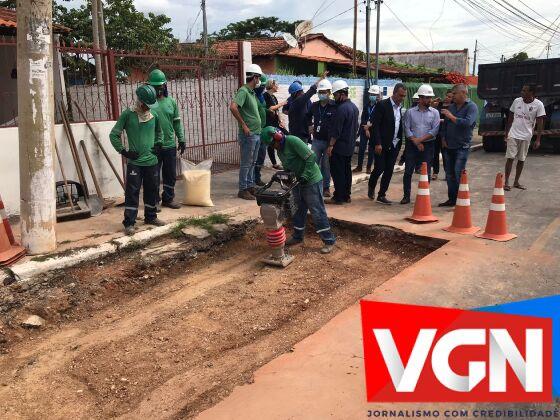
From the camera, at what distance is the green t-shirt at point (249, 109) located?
275 inches

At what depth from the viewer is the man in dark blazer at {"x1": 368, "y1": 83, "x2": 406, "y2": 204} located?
7.20m

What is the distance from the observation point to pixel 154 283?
16.8 ft

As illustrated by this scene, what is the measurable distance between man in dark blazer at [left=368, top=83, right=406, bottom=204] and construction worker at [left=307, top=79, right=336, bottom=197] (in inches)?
30.7

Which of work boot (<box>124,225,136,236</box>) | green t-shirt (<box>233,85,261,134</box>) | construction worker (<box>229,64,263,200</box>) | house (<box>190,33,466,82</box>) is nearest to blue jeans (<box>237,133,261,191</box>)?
construction worker (<box>229,64,263,200</box>)

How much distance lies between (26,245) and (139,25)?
1970cm

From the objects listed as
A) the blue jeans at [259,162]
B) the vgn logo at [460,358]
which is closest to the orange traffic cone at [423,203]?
the vgn logo at [460,358]

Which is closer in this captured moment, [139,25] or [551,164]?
[551,164]

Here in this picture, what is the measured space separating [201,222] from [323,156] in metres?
2.25

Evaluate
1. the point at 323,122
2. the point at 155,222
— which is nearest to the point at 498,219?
the point at 323,122

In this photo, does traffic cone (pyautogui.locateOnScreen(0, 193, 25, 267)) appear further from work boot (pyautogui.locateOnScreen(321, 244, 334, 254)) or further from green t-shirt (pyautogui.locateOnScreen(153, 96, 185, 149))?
work boot (pyautogui.locateOnScreen(321, 244, 334, 254))

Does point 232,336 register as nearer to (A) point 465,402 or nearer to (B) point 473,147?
(A) point 465,402

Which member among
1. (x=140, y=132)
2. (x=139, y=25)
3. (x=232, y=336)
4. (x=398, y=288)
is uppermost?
(x=139, y=25)

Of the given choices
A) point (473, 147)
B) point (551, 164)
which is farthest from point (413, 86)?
point (551, 164)

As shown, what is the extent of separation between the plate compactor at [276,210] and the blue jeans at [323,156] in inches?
70.1
